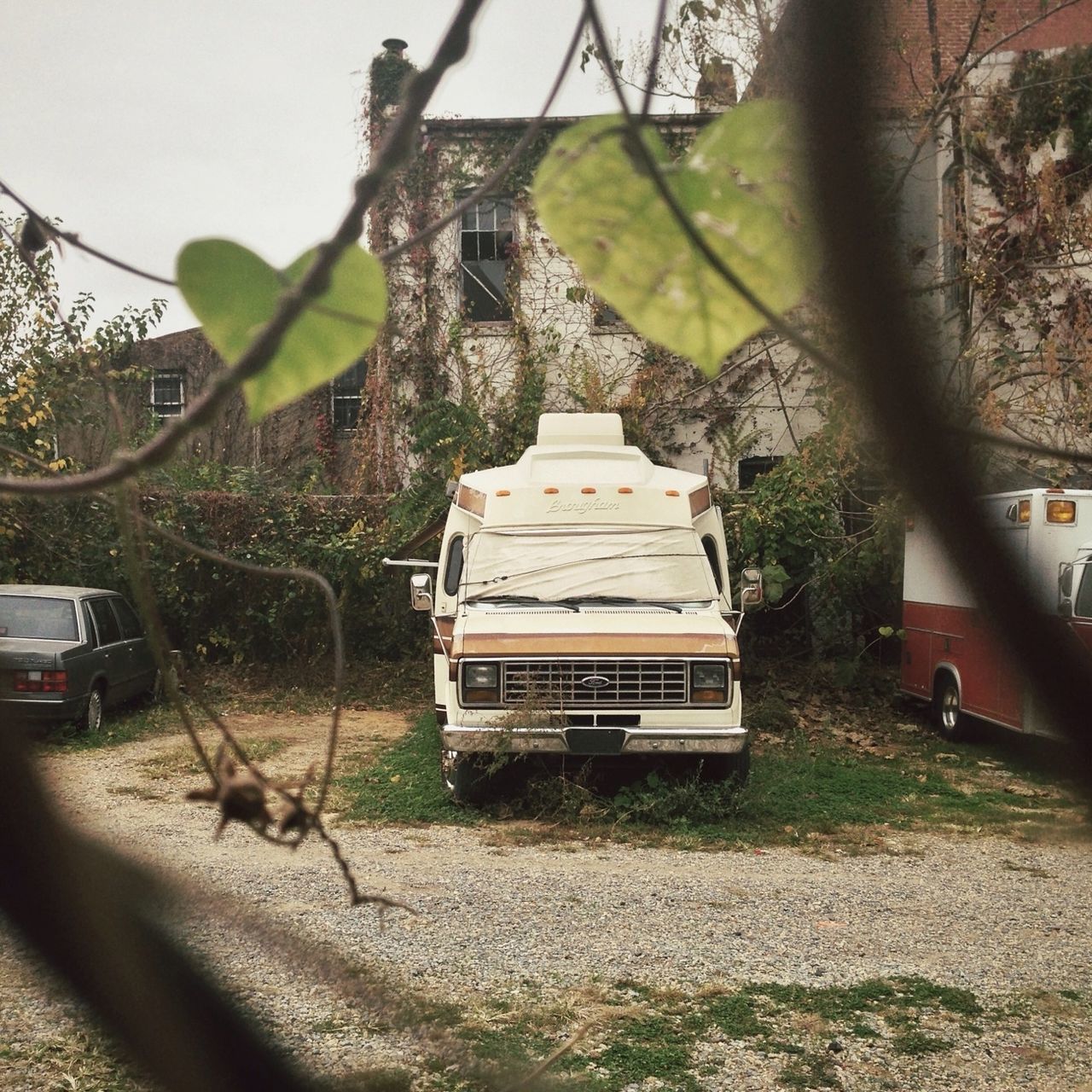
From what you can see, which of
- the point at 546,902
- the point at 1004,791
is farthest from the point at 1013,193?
the point at 1004,791

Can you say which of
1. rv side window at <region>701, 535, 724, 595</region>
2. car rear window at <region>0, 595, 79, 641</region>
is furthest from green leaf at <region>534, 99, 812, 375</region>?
Result: car rear window at <region>0, 595, 79, 641</region>

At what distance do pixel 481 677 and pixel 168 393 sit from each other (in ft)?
22.2

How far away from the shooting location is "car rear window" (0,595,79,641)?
958cm

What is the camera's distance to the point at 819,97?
34 cm

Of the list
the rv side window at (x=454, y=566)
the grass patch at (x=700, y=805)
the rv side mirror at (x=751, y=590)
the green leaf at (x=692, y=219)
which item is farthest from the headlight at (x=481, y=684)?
the green leaf at (x=692, y=219)

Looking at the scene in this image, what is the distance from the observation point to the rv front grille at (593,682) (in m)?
7.20

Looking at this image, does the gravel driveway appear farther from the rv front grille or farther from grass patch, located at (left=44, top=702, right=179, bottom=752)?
grass patch, located at (left=44, top=702, right=179, bottom=752)

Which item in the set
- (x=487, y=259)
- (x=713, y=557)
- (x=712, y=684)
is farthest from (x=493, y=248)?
(x=713, y=557)

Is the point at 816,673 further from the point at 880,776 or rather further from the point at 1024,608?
the point at 1024,608

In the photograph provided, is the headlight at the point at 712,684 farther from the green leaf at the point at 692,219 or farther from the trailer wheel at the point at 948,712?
the green leaf at the point at 692,219

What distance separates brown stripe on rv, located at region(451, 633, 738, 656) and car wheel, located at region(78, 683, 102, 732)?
391cm

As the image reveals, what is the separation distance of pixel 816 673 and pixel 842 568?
130 cm

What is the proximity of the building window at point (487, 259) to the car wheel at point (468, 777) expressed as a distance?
617cm

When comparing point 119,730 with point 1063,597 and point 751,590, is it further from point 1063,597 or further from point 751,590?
point 1063,597
